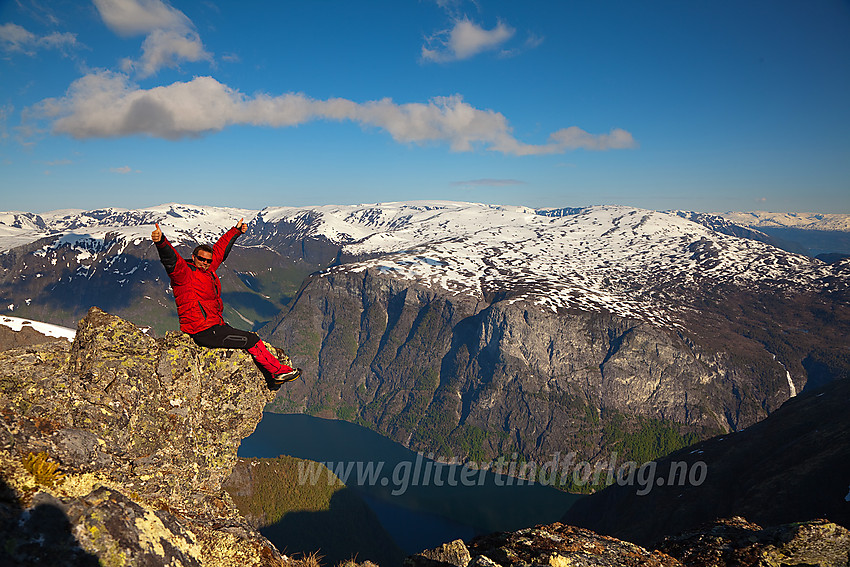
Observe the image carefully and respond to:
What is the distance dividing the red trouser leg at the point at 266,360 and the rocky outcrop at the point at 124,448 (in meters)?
0.96

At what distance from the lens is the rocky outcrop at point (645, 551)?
1267 cm

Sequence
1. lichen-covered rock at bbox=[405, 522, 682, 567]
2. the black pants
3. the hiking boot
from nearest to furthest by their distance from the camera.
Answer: lichen-covered rock at bbox=[405, 522, 682, 567], the black pants, the hiking boot

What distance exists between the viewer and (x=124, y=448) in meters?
13.0

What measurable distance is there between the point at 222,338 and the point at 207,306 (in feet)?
4.25

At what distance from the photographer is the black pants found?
15211 millimetres

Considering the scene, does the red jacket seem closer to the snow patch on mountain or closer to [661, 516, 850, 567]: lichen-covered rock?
[661, 516, 850, 567]: lichen-covered rock

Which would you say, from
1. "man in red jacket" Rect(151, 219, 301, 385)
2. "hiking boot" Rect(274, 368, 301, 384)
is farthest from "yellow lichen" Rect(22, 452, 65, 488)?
"hiking boot" Rect(274, 368, 301, 384)

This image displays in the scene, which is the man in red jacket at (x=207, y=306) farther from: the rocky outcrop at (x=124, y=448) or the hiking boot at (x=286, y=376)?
the rocky outcrop at (x=124, y=448)

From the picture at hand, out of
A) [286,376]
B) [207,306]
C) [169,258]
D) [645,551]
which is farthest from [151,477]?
[645,551]

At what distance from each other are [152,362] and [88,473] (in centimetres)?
542

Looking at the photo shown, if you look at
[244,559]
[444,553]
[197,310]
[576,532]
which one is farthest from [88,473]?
[576,532]

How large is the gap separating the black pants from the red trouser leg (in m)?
0.46

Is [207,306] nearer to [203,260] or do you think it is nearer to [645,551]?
[203,260]

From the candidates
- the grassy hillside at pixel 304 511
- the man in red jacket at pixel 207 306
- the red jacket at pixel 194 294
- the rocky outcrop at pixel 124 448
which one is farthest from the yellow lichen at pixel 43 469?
the grassy hillside at pixel 304 511
